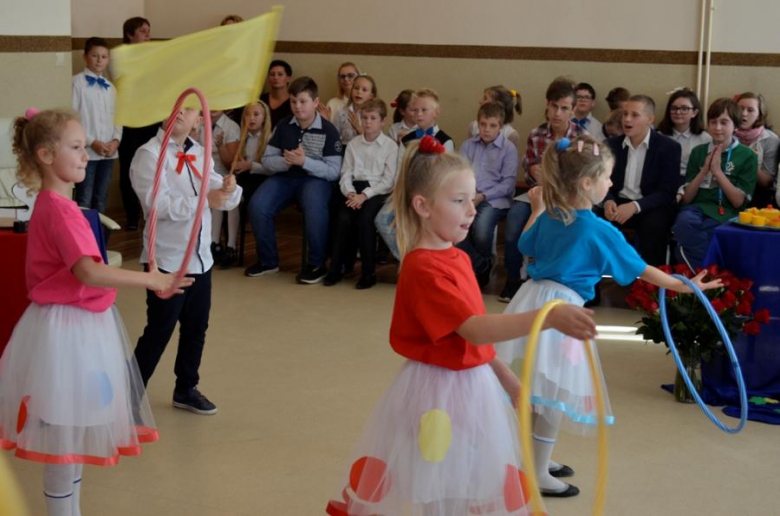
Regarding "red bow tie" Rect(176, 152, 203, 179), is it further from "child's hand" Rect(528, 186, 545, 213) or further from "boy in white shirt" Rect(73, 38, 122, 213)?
"boy in white shirt" Rect(73, 38, 122, 213)

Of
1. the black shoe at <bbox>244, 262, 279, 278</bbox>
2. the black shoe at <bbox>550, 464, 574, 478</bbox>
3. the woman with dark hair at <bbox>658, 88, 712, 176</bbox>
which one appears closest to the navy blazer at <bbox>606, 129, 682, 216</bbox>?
the woman with dark hair at <bbox>658, 88, 712, 176</bbox>

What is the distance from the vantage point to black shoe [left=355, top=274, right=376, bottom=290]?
23.3 feet

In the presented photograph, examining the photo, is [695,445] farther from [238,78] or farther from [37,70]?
[37,70]

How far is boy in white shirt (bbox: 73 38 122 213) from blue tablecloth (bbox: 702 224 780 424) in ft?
16.5

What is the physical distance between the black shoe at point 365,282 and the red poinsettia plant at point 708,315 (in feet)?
8.39

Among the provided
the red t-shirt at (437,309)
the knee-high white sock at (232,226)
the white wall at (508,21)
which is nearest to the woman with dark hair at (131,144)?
the white wall at (508,21)

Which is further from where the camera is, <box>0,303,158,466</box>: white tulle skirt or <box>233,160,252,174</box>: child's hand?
<box>233,160,252,174</box>: child's hand

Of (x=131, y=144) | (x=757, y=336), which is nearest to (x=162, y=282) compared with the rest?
(x=757, y=336)

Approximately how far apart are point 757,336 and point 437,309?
9.27 feet

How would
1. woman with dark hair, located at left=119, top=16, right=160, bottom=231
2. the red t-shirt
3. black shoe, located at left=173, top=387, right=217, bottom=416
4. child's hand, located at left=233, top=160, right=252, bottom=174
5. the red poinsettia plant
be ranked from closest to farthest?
the red t-shirt, black shoe, located at left=173, top=387, right=217, bottom=416, the red poinsettia plant, child's hand, located at left=233, top=160, right=252, bottom=174, woman with dark hair, located at left=119, top=16, right=160, bottom=231

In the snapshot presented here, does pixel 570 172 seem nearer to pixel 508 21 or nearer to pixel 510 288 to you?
pixel 510 288

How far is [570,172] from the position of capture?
11.9 feet

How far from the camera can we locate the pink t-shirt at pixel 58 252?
3.09 metres

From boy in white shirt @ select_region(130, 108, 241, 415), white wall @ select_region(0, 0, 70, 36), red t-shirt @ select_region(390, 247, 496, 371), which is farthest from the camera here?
white wall @ select_region(0, 0, 70, 36)
